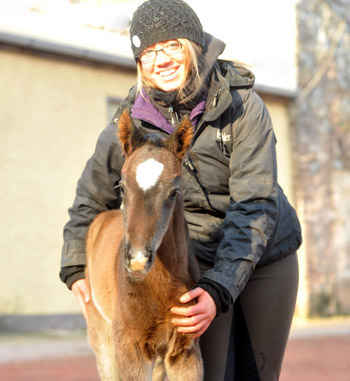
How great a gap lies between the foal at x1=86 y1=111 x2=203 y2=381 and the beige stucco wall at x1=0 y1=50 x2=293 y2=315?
843 centimetres

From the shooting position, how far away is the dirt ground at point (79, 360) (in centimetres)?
941

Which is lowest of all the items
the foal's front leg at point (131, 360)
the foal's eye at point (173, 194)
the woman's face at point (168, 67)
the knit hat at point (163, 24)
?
the foal's front leg at point (131, 360)

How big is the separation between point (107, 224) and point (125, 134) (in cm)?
154

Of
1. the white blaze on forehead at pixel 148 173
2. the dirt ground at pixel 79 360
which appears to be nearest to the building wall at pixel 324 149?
the dirt ground at pixel 79 360

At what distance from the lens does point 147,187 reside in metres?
3.69

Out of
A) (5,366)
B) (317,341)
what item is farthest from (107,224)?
(317,341)

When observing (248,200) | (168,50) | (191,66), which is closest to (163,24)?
(168,50)

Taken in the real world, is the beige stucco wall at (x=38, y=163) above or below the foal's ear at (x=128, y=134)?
below

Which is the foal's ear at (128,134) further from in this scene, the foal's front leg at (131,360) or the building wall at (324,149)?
the building wall at (324,149)

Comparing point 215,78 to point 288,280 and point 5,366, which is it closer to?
point 288,280

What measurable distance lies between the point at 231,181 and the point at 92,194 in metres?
0.94

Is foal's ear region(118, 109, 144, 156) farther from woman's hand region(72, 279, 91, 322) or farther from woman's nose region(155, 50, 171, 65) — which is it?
woman's hand region(72, 279, 91, 322)

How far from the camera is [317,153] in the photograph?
17.5 meters

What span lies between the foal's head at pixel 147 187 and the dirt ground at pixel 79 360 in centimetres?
570
